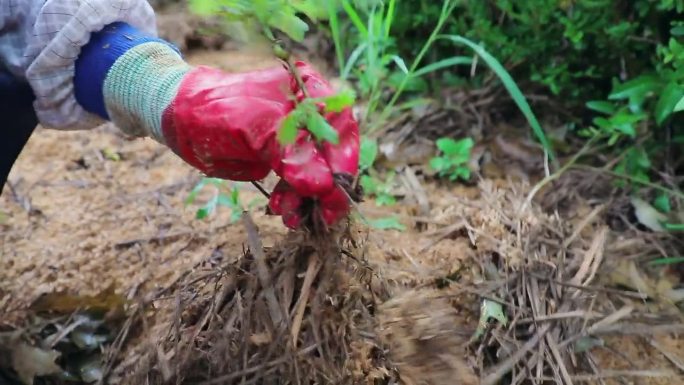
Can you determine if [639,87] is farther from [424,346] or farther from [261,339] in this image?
[261,339]

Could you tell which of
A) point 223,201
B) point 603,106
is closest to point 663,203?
point 603,106

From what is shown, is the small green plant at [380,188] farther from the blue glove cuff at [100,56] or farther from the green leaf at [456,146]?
the blue glove cuff at [100,56]

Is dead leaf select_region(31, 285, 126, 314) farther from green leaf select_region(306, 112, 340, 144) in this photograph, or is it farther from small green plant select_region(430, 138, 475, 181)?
small green plant select_region(430, 138, 475, 181)

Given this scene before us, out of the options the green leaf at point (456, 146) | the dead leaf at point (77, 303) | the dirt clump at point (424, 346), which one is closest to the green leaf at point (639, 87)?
the green leaf at point (456, 146)

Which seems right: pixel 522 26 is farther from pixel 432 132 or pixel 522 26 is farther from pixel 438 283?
pixel 438 283

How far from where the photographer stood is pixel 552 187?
1.95 meters

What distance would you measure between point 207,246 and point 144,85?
60cm

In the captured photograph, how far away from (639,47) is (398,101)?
70cm

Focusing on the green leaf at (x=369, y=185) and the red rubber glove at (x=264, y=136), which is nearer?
the red rubber glove at (x=264, y=136)

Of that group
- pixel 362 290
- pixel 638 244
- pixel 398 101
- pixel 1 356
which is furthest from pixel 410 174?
pixel 1 356

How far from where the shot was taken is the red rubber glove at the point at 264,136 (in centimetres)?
104

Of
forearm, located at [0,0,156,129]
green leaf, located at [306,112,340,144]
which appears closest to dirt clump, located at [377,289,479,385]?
green leaf, located at [306,112,340,144]

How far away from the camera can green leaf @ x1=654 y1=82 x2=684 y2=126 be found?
1.66 m

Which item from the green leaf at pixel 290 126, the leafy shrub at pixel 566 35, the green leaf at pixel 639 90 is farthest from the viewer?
the leafy shrub at pixel 566 35
